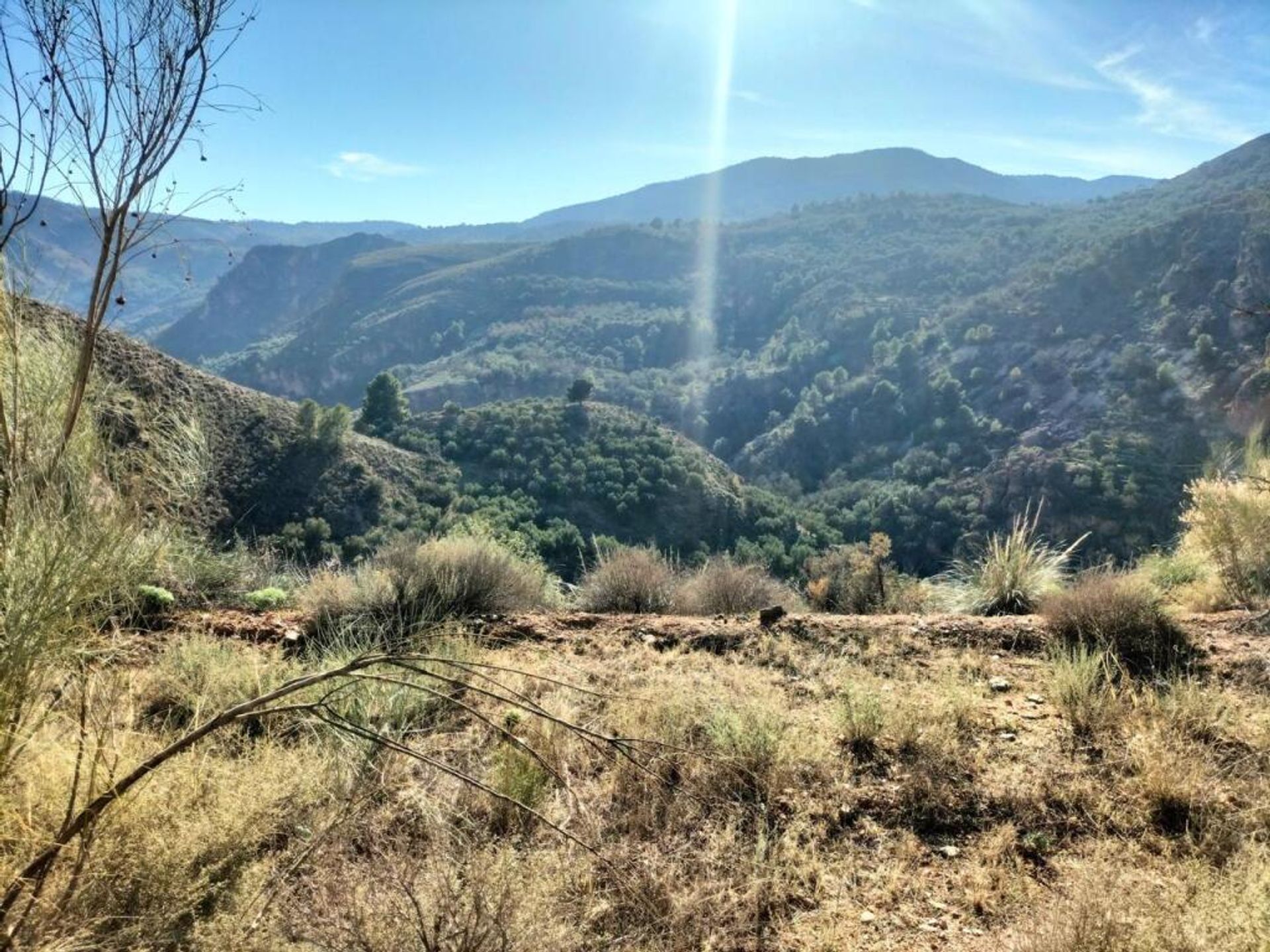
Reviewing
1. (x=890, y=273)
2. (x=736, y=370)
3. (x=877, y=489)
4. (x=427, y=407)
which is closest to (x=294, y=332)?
(x=427, y=407)

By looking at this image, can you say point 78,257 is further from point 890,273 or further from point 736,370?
point 890,273

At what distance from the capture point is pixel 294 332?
400ft

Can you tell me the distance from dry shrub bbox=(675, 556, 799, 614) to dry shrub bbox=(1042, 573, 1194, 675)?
255 centimetres

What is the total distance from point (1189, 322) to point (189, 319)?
162m

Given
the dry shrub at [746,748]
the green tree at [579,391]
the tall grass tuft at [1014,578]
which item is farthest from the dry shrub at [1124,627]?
the green tree at [579,391]

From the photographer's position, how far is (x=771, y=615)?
211 inches

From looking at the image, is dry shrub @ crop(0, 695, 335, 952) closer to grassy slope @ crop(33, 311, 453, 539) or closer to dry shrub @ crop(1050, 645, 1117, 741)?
dry shrub @ crop(1050, 645, 1117, 741)

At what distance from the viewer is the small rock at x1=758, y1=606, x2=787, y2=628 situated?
530cm

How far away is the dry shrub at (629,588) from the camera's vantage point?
6.55m

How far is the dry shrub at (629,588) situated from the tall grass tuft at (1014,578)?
287 centimetres

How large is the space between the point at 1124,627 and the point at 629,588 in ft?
12.8

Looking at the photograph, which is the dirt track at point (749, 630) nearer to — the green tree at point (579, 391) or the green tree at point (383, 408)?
the green tree at point (383, 408)

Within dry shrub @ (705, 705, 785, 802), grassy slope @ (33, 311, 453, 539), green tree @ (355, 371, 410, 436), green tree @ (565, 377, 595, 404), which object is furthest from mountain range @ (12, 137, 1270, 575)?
grassy slope @ (33, 311, 453, 539)

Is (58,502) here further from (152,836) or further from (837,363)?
(837,363)
